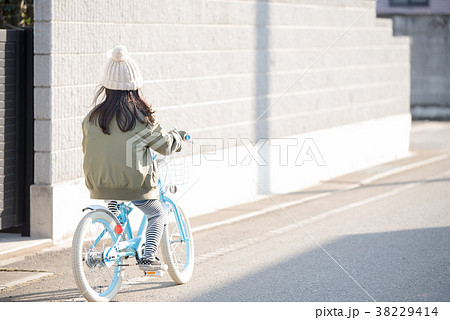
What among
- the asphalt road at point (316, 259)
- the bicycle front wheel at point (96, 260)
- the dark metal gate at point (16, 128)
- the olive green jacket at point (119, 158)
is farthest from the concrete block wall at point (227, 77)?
the olive green jacket at point (119, 158)

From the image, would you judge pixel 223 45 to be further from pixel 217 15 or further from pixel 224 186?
pixel 224 186

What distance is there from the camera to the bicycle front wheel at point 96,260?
5.76 meters

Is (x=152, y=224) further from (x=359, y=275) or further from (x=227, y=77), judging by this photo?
(x=227, y=77)

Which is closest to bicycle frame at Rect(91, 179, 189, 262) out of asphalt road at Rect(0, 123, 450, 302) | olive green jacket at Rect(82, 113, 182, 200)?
olive green jacket at Rect(82, 113, 182, 200)

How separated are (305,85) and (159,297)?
7496 mm

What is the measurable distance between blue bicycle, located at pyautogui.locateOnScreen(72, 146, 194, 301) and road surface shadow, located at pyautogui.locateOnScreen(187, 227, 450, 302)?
584mm

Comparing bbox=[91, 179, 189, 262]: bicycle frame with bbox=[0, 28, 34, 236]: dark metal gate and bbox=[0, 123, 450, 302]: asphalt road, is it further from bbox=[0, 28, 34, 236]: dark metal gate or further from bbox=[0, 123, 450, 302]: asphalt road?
bbox=[0, 28, 34, 236]: dark metal gate

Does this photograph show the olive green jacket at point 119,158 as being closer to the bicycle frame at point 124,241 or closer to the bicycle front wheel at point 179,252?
the bicycle frame at point 124,241

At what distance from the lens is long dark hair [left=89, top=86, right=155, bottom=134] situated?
5926mm

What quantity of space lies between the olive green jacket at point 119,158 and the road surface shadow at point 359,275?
39.2 inches

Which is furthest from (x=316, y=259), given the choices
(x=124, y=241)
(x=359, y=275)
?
(x=124, y=241)
